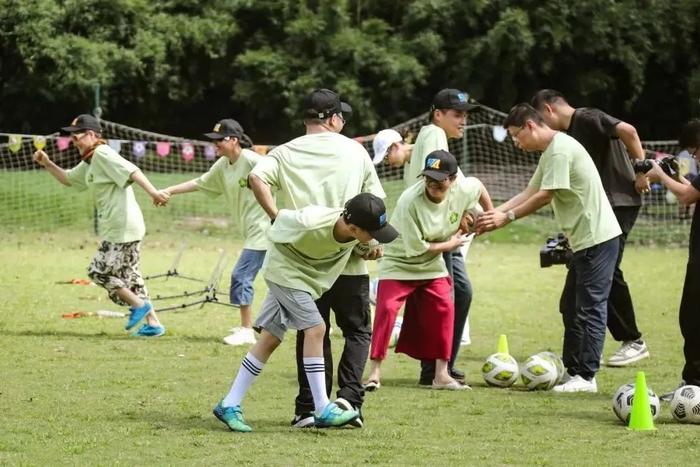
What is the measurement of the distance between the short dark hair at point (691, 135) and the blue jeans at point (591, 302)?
981mm

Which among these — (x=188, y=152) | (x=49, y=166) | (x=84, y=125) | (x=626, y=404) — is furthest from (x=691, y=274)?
(x=188, y=152)

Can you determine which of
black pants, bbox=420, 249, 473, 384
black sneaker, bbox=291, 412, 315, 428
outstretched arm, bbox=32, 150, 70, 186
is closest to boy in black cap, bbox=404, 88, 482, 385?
black pants, bbox=420, 249, 473, 384

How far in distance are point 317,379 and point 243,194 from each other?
435 centimetres

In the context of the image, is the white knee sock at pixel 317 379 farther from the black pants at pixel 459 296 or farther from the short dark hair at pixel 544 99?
the short dark hair at pixel 544 99

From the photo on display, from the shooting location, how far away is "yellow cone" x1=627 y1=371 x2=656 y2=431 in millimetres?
7090

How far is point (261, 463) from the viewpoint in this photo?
607 cm

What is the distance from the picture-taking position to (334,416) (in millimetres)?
6930

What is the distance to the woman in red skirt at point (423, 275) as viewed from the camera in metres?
8.55

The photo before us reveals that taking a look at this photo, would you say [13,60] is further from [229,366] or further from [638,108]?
[229,366]

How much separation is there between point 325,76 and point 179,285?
16.5m

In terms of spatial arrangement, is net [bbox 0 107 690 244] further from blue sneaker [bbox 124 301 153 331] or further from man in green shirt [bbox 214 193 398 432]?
man in green shirt [bbox 214 193 398 432]

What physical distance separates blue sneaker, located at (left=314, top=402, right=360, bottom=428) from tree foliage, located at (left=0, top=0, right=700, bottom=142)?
77.3 feet

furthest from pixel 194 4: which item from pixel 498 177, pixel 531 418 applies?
pixel 531 418

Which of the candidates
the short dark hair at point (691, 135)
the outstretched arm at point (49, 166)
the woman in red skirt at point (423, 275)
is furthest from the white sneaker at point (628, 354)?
the outstretched arm at point (49, 166)
